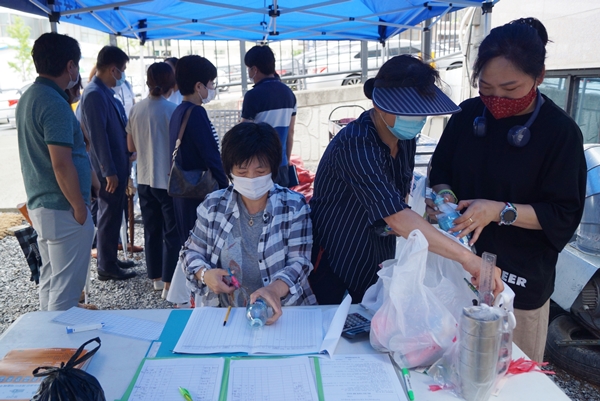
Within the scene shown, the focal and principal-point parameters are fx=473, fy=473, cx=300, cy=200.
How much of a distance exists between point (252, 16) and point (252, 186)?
4.09 meters

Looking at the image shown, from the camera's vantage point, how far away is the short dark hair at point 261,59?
4.11m

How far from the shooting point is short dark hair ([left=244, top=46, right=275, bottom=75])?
4.11 metres

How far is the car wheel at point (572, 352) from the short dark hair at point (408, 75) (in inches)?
75.7

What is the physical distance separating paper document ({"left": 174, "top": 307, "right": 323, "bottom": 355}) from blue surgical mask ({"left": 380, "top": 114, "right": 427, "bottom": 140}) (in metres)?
0.68

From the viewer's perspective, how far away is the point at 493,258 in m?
1.28

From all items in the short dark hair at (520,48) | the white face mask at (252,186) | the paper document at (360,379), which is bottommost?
the paper document at (360,379)

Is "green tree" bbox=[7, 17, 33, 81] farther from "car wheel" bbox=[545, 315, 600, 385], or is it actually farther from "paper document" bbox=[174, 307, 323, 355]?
"car wheel" bbox=[545, 315, 600, 385]

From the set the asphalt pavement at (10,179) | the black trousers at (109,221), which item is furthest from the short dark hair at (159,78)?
the asphalt pavement at (10,179)

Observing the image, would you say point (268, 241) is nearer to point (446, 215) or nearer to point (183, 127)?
point (446, 215)

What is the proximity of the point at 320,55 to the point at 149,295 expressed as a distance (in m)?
8.39

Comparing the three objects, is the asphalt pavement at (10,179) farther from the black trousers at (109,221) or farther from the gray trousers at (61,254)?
the gray trousers at (61,254)

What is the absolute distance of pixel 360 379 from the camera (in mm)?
1271

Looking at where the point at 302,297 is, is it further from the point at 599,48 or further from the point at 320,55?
the point at 320,55

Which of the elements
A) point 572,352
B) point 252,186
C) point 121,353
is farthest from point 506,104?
point 572,352
